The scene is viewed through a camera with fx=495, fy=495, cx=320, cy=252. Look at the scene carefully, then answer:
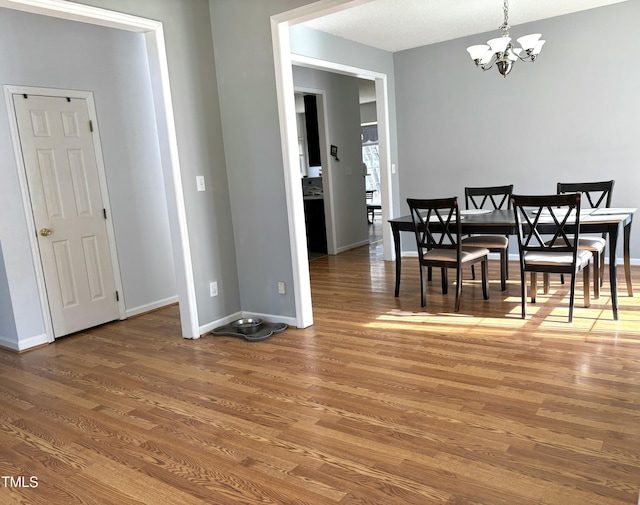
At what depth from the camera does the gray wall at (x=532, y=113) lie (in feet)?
16.4

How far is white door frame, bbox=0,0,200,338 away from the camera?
3.25 meters

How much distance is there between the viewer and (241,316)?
427cm

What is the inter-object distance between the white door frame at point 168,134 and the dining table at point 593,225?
1864 millimetres

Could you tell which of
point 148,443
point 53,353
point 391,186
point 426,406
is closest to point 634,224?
point 391,186

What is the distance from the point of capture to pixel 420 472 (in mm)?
1976

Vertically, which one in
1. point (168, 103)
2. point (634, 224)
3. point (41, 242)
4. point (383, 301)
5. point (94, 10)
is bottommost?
point (383, 301)

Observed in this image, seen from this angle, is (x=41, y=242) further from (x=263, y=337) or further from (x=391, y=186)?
(x=391, y=186)

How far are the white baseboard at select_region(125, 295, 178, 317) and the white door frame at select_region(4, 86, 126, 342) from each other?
8cm

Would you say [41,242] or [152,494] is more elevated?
[41,242]

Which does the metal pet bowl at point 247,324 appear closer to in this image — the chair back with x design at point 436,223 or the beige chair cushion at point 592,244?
the chair back with x design at point 436,223

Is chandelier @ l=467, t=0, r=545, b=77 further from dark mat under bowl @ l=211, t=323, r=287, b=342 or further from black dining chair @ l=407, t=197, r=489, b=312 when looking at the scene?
dark mat under bowl @ l=211, t=323, r=287, b=342

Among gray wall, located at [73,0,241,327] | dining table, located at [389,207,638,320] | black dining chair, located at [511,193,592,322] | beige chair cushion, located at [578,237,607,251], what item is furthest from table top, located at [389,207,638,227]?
gray wall, located at [73,0,241,327]

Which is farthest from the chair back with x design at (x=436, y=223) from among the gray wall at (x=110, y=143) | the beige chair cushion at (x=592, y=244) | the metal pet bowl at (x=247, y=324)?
the gray wall at (x=110, y=143)

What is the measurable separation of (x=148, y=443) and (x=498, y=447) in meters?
1.59
